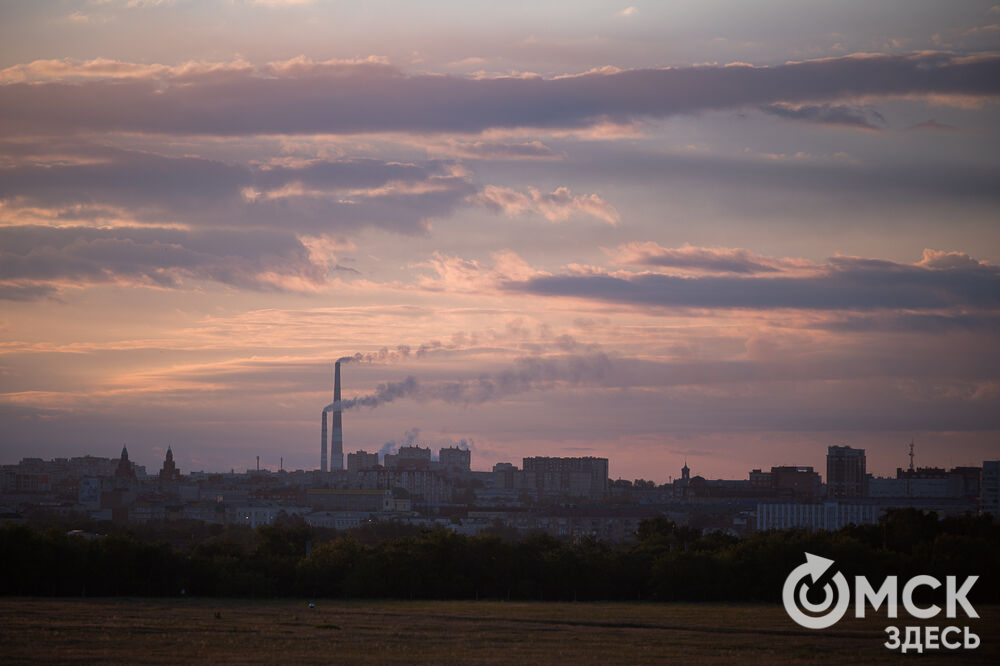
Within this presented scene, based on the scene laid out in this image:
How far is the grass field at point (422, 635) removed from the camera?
35062 mm

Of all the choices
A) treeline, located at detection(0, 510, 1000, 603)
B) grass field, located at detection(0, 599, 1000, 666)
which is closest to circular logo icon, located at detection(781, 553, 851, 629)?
treeline, located at detection(0, 510, 1000, 603)

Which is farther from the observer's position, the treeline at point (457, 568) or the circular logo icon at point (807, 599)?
the treeline at point (457, 568)

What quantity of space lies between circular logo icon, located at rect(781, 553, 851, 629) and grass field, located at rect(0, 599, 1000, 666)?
3.32 feet

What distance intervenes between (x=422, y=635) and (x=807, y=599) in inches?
1123

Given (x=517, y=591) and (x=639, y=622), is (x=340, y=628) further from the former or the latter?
(x=517, y=591)

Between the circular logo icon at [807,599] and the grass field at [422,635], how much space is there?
101 cm

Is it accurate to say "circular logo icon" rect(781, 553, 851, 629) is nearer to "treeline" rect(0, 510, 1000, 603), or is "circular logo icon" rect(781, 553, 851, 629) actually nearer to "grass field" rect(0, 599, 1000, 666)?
"treeline" rect(0, 510, 1000, 603)

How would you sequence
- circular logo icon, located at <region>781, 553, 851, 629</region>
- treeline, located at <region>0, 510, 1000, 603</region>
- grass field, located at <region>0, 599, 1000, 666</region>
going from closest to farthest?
grass field, located at <region>0, 599, 1000, 666</region>, circular logo icon, located at <region>781, 553, 851, 629</region>, treeline, located at <region>0, 510, 1000, 603</region>

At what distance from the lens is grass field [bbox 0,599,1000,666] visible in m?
35.1

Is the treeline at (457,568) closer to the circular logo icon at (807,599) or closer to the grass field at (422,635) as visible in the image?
the circular logo icon at (807,599)

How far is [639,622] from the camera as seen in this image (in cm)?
4919

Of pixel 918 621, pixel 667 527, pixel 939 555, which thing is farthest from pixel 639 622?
pixel 667 527

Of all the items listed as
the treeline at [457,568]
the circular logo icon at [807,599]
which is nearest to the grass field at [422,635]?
the circular logo icon at [807,599]

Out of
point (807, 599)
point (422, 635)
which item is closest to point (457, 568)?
point (807, 599)
